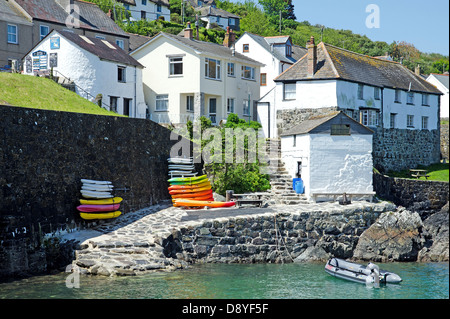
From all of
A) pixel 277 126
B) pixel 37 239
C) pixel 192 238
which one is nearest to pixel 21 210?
pixel 37 239

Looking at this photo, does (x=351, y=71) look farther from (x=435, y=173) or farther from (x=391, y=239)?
(x=391, y=239)

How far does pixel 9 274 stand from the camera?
65.3ft

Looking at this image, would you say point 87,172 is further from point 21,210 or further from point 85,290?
point 85,290

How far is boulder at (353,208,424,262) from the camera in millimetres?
28609

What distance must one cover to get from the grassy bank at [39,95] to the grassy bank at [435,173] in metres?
20.6

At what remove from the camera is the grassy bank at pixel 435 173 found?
40.8 metres

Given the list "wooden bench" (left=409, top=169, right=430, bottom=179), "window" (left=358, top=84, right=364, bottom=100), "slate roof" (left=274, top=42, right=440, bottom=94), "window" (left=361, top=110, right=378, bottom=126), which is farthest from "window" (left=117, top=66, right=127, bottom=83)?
"wooden bench" (left=409, top=169, right=430, bottom=179)

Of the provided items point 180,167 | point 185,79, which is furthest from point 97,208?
Answer: point 185,79

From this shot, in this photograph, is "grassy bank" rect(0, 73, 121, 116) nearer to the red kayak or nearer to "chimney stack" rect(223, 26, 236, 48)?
the red kayak

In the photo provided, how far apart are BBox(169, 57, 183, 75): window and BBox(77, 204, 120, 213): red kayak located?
1806 centimetres

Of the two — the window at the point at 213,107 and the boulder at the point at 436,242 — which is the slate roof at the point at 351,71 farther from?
the boulder at the point at 436,242

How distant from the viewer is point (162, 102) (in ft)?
138

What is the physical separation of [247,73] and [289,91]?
7.61 metres

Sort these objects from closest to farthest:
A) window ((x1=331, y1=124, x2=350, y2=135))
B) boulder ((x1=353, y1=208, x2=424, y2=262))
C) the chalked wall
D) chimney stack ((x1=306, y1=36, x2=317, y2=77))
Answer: the chalked wall → boulder ((x1=353, y1=208, x2=424, y2=262)) → window ((x1=331, y1=124, x2=350, y2=135)) → chimney stack ((x1=306, y1=36, x2=317, y2=77))
